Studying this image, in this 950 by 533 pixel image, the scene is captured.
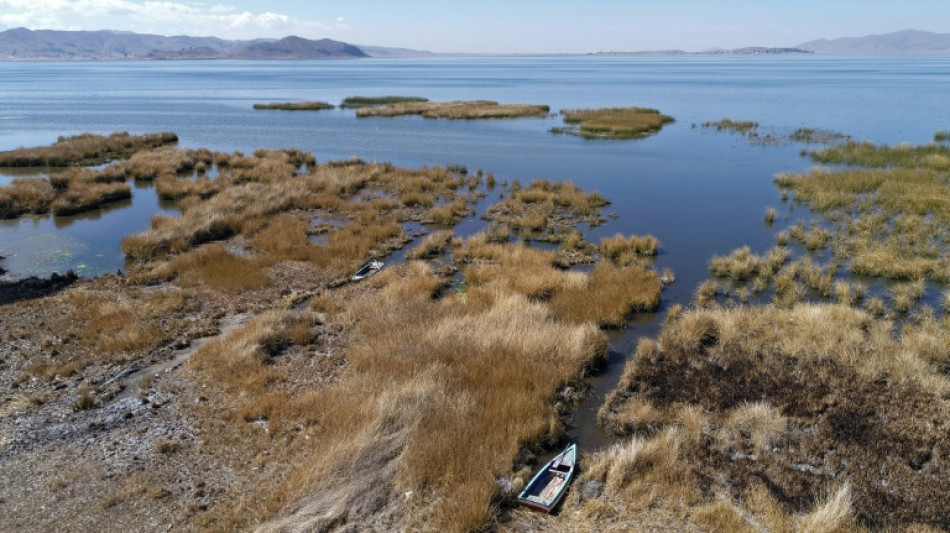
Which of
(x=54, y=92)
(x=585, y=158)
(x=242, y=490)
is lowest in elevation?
(x=242, y=490)

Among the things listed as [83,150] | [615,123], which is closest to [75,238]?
[83,150]

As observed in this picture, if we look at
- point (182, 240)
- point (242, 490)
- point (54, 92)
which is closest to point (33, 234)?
point (182, 240)

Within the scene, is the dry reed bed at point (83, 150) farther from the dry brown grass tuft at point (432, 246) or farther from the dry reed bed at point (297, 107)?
the dry brown grass tuft at point (432, 246)

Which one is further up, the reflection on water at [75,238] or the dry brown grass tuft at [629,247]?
the dry brown grass tuft at [629,247]

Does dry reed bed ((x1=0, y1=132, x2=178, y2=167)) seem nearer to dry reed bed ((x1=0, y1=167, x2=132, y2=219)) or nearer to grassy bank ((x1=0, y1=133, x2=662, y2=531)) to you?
dry reed bed ((x1=0, y1=167, x2=132, y2=219))

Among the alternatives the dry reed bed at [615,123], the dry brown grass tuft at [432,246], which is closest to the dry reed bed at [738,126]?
the dry reed bed at [615,123]

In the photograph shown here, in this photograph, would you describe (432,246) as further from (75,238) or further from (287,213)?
(75,238)

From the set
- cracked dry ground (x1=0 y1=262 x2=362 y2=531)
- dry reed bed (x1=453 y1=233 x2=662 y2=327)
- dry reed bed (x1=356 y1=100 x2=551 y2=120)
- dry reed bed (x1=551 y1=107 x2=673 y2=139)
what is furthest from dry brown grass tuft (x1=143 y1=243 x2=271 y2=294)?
dry reed bed (x1=356 y1=100 x2=551 y2=120)

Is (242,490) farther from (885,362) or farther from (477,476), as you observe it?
(885,362)
